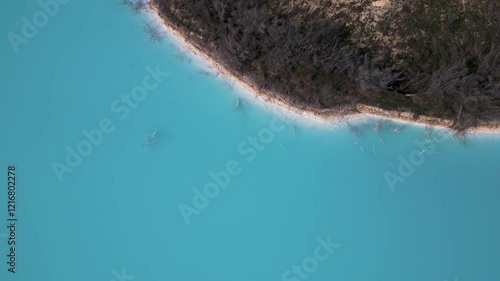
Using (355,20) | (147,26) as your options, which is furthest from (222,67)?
(355,20)

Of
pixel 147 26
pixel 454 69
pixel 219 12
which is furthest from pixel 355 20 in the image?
pixel 147 26

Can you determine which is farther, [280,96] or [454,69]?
[280,96]

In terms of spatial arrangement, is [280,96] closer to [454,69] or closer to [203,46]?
[203,46]

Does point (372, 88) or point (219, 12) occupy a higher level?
point (219, 12)

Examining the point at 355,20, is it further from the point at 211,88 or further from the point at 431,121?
the point at 211,88

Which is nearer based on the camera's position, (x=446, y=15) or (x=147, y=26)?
(x=446, y=15)

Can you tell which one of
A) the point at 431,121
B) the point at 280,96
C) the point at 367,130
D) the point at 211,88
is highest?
the point at 211,88
